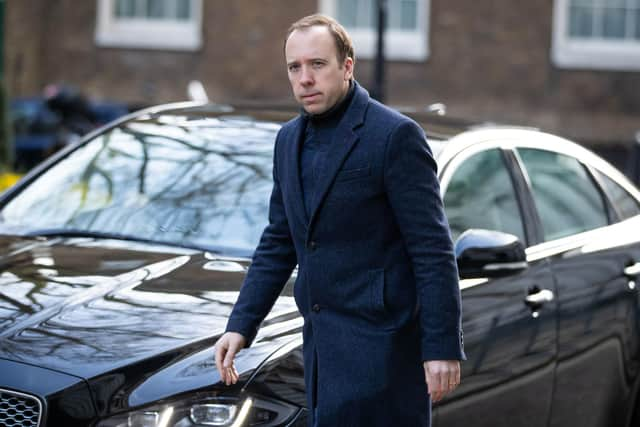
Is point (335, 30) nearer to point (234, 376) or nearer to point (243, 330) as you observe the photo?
point (243, 330)

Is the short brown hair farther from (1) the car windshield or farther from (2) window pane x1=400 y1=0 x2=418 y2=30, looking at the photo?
(2) window pane x1=400 y1=0 x2=418 y2=30

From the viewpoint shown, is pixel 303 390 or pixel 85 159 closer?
pixel 303 390

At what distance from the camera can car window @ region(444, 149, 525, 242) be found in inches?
192

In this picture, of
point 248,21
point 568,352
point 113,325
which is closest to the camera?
point 113,325

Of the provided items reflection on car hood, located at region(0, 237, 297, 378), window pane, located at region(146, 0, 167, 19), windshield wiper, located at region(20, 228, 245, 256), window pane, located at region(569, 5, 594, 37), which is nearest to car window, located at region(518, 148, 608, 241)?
windshield wiper, located at region(20, 228, 245, 256)

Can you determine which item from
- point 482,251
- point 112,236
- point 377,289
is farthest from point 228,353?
point 112,236

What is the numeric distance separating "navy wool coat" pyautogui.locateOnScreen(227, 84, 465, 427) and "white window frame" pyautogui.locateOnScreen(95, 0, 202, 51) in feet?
62.1

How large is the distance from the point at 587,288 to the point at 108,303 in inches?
81.7

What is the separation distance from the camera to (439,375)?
3328 millimetres

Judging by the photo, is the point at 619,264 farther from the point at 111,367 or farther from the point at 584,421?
the point at 111,367

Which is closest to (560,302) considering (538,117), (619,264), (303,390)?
(619,264)

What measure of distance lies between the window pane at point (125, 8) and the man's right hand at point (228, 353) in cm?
1939

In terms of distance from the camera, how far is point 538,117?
864 inches

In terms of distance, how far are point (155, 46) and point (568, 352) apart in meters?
17.8
